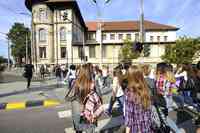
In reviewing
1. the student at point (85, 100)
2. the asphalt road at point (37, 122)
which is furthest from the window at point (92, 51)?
the student at point (85, 100)

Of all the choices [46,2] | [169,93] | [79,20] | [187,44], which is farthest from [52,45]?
[169,93]

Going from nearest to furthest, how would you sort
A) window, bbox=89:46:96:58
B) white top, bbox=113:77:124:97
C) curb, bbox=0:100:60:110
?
white top, bbox=113:77:124:97 < curb, bbox=0:100:60:110 < window, bbox=89:46:96:58

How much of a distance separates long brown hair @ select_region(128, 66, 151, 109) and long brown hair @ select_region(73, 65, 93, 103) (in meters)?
0.63

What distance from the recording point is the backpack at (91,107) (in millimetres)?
4812

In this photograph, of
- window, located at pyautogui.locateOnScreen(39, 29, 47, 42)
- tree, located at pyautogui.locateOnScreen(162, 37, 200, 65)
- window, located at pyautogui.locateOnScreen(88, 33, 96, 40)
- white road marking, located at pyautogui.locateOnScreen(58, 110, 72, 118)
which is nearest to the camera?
white road marking, located at pyautogui.locateOnScreen(58, 110, 72, 118)

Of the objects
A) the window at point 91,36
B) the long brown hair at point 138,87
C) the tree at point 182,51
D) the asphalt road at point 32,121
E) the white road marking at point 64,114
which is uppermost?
the window at point 91,36

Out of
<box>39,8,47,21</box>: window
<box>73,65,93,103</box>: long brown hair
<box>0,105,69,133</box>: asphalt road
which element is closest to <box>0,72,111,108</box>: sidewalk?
<box>0,105,69,133</box>: asphalt road

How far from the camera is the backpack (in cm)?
481

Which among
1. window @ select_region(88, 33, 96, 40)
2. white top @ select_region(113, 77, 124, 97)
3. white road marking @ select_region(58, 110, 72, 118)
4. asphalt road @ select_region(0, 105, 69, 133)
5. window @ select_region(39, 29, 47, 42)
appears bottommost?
asphalt road @ select_region(0, 105, 69, 133)

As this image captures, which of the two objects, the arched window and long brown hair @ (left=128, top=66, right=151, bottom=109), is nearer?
long brown hair @ (left=128, top=66, right=151, bottom=109)

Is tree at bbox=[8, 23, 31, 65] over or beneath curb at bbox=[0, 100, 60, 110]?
over

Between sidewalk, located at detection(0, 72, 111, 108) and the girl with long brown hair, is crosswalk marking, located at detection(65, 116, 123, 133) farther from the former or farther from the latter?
sidewalk, located at detection(0, 72, 111, 108)

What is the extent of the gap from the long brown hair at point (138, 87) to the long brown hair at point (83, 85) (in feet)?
2.07

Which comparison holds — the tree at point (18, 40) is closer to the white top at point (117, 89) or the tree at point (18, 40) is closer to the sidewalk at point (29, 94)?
the sidewalk at point (29, 94)
